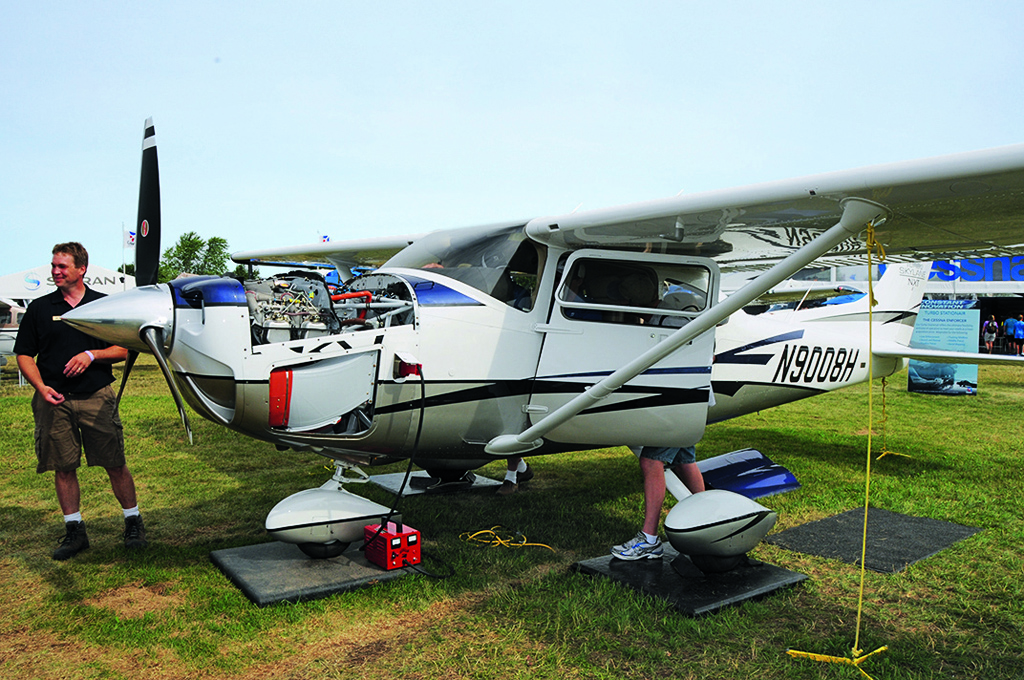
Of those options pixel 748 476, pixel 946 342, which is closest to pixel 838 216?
pixel 748 476

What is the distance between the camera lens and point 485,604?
3.91m

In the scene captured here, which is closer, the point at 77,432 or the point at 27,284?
the point at 77,432

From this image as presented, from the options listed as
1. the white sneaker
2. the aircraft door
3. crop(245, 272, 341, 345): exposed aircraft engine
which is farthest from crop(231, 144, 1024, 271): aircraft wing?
the white sneaker

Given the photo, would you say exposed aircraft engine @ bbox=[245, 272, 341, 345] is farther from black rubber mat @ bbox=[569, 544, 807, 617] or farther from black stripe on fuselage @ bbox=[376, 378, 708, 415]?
black rubber mat @ bbox=[569, 544, 807, 617]

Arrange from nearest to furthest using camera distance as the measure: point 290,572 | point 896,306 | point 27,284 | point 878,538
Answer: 1. point 290,572
2. point 878,538
3. point 896,306
4. point 27,284

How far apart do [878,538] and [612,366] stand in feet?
8.60

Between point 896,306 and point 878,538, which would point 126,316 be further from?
point 896,306

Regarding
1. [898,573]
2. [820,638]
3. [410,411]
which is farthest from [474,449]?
[898,573]

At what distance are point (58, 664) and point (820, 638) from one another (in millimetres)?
3747

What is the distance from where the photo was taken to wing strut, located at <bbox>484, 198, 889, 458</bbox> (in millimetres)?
3424

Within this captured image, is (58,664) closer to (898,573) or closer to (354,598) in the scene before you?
(354,598)

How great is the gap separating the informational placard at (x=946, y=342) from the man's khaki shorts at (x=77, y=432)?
1408 cm

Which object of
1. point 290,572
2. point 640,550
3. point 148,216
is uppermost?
point 148,216

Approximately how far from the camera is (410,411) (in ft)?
13.8
